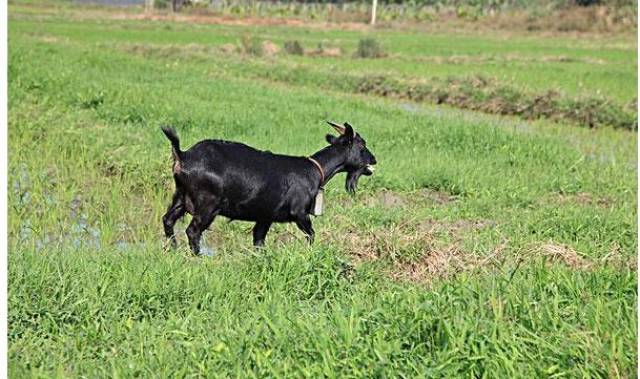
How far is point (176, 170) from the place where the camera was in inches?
194

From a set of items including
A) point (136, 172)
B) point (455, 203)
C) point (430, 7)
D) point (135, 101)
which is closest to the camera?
point (455, 203)

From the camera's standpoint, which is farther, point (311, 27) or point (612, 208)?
point (311, 27)

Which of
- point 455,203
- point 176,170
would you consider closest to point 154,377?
point 176,170

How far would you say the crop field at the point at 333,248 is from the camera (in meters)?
3.53

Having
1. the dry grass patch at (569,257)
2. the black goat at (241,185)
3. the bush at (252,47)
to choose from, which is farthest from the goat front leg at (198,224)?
the bush at (252,47)

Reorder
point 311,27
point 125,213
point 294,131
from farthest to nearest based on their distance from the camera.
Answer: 1. point 311,27
2. point 294,131
3. point 125,213

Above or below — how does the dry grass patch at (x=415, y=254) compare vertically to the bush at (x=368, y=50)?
above

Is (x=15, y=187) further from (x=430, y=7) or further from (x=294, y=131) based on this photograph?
(x=430, y=7)

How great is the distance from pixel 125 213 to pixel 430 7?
49614mm

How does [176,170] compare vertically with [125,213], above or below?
above

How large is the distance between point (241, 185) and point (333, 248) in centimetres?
63

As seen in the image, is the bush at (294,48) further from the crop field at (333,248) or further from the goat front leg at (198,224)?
the goat front leg at (198,224)

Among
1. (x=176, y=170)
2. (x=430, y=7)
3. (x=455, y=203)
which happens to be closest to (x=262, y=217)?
(x=176, y=170)

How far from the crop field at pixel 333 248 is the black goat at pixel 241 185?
0.62 ft
